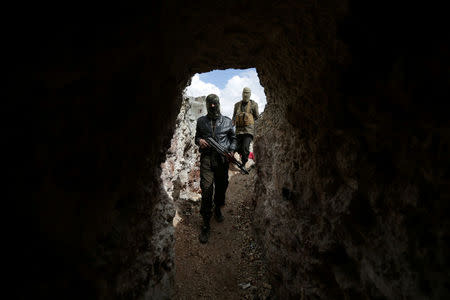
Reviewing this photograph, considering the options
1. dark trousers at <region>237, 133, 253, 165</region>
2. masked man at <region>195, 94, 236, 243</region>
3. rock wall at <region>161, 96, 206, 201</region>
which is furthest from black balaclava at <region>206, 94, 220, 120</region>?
dark trousers at <region>237, 133, 253, 165</region>

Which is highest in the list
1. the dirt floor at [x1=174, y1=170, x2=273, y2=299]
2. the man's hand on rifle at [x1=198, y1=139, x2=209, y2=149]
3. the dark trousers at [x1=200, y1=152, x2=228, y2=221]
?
the man's hand on rifle at [x1=198, y1=139, x2=209, y2=149]

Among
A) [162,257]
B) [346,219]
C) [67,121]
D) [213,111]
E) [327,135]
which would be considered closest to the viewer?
[67,121]

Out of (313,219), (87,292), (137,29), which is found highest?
(137,29)

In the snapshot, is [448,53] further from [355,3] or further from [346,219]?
[346,219]

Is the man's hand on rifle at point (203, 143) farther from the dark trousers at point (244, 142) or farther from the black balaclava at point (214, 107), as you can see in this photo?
the dark trousers at point (244, 142)

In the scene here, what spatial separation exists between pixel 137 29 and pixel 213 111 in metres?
2.67

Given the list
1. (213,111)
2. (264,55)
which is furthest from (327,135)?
(213,111)

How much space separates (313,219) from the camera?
154cm

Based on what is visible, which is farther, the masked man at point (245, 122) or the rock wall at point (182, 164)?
the masked man at point (245, 122)

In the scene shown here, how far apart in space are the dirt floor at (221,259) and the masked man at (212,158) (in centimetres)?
21

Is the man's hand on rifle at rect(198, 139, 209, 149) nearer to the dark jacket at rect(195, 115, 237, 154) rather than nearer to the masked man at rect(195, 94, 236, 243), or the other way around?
the masked man at rect(195, 94, 236, 243)

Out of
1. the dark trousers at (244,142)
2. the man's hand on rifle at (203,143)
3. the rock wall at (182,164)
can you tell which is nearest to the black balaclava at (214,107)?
the man's hand on rifle at (203,143)

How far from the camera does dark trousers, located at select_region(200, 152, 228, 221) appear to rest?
129 inches

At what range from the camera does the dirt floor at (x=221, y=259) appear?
2318 mm
